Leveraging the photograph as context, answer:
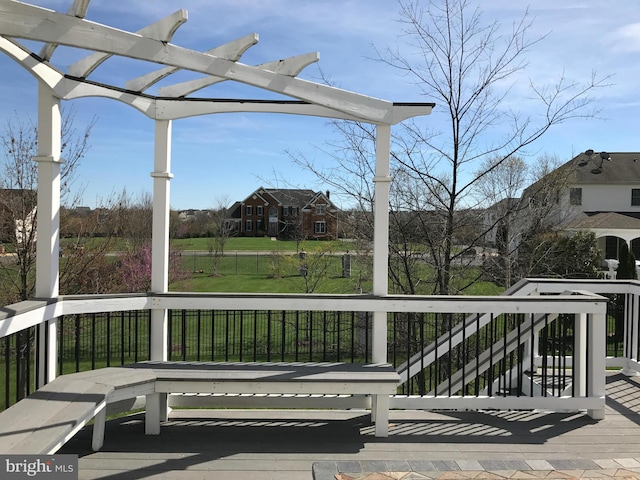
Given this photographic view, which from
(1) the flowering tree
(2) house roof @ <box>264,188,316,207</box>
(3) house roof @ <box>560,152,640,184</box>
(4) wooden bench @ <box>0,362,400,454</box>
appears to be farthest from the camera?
(3) house roof @ <box>560,152,640,184</box>

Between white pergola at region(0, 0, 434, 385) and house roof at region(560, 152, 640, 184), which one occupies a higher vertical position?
house roof at region(560, 152, 640, 184)

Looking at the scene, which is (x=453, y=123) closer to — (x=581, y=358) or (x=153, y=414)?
(x=581, y=358)

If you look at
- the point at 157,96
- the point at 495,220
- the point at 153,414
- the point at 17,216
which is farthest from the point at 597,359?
the point at 17,216

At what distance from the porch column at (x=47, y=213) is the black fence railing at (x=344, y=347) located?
80 millimetres

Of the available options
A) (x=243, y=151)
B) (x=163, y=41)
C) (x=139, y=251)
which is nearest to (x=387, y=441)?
(x=163, y=41)

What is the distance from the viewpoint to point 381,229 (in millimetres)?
3910

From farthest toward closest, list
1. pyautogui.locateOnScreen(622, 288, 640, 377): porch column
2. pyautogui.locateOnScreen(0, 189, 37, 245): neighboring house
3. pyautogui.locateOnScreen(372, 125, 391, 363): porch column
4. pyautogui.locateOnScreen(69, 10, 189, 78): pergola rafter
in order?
pyautogui.locateOnScreen(0, 189, 37, 245): neighboring house → pyautogui.locateOnScreen(622, 288, 640, 377): porch column → pyautogui.locateOnScreen(372, 125, 391, 363): porch column → pyautogui.locateOnScreen(69, 10, 189, 78): pergola rafter

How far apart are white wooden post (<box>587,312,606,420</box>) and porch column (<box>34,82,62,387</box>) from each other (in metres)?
3.98

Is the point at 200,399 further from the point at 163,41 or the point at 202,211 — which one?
the point at 202,211

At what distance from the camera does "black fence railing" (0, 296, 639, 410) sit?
4.11m

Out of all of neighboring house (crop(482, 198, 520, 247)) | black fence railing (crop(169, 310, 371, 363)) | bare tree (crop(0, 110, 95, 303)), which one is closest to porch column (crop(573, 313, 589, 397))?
black fence railing (crop(169, 310, 371, 363))

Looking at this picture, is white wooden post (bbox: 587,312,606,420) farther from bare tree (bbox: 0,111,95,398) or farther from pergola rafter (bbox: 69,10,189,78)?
bare tree (bbox: 0,111,95,398)

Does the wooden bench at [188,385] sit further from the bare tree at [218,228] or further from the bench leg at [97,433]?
the bare tree at [218,228]

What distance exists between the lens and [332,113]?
13.0 feet
